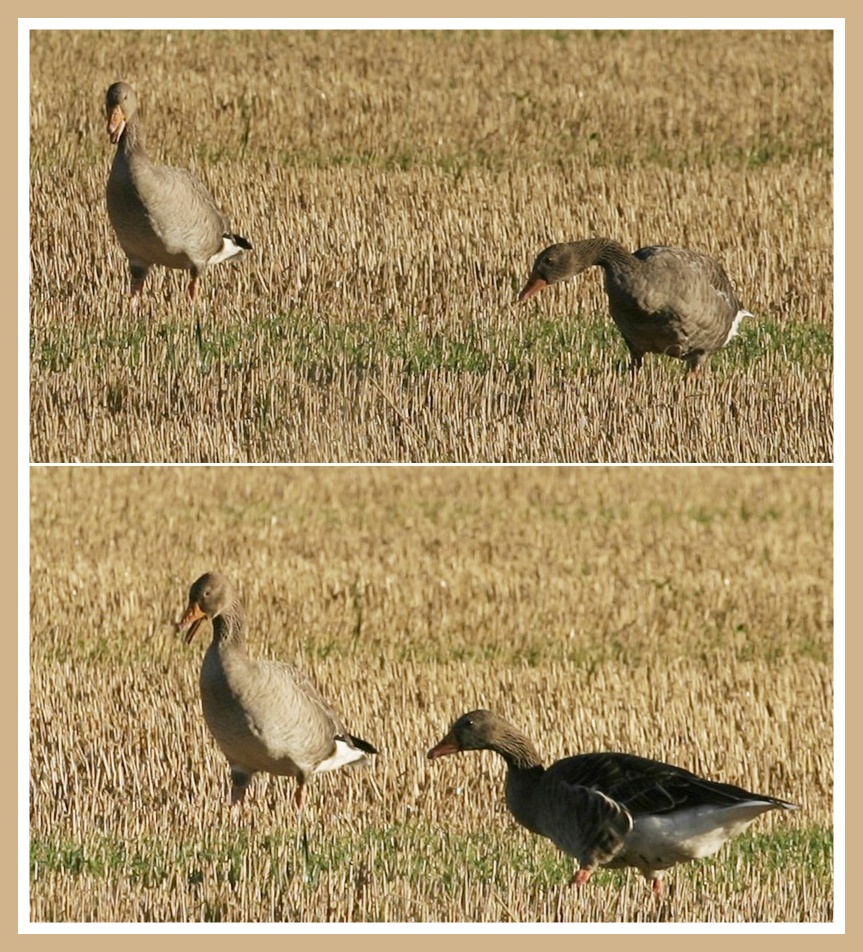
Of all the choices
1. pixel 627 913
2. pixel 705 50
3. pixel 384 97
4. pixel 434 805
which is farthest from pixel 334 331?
pixel 705 50

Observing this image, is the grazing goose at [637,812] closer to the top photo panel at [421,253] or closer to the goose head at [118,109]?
the top photo panel at [421,253]

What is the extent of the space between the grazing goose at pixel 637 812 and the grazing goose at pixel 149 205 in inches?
197

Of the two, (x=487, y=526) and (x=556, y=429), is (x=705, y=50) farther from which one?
(x=556, y=429)

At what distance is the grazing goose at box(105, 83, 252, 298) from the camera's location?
1266cm

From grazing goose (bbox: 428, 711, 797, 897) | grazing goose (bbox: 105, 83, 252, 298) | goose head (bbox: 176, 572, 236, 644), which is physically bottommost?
grazing goose (bbox: 428, 711, 797, 897)

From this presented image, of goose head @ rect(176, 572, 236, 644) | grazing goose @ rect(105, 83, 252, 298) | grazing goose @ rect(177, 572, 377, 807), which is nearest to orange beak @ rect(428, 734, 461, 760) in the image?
grazing goose @ rect(177, 572, 377, 807)

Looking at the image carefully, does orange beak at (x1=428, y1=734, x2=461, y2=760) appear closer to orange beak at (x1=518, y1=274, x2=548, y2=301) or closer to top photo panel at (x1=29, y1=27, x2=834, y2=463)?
top photo panel at (x1=29, y1=27, x2=834, y2=463)

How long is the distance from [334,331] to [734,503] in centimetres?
815

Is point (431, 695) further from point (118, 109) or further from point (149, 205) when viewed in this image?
point (118, 109)

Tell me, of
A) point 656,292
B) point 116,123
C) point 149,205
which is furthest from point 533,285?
point 116,123

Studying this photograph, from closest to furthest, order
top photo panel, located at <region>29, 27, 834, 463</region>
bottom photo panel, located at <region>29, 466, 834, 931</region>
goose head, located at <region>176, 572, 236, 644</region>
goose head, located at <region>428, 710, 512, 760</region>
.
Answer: bottom photo panel, located at <region>29, 466, 834, 931</region> < goose head, located at <region>428, 710, 512, 760</region> < goose head, located at <region>176, 572, 236, 644</region> < top photo panel, located at <region>29, 27, 834, 463</region>

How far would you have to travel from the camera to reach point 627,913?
10867 mm

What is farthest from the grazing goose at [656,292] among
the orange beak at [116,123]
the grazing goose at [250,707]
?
the orange beak at [116,123]

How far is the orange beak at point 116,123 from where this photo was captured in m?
12.7
